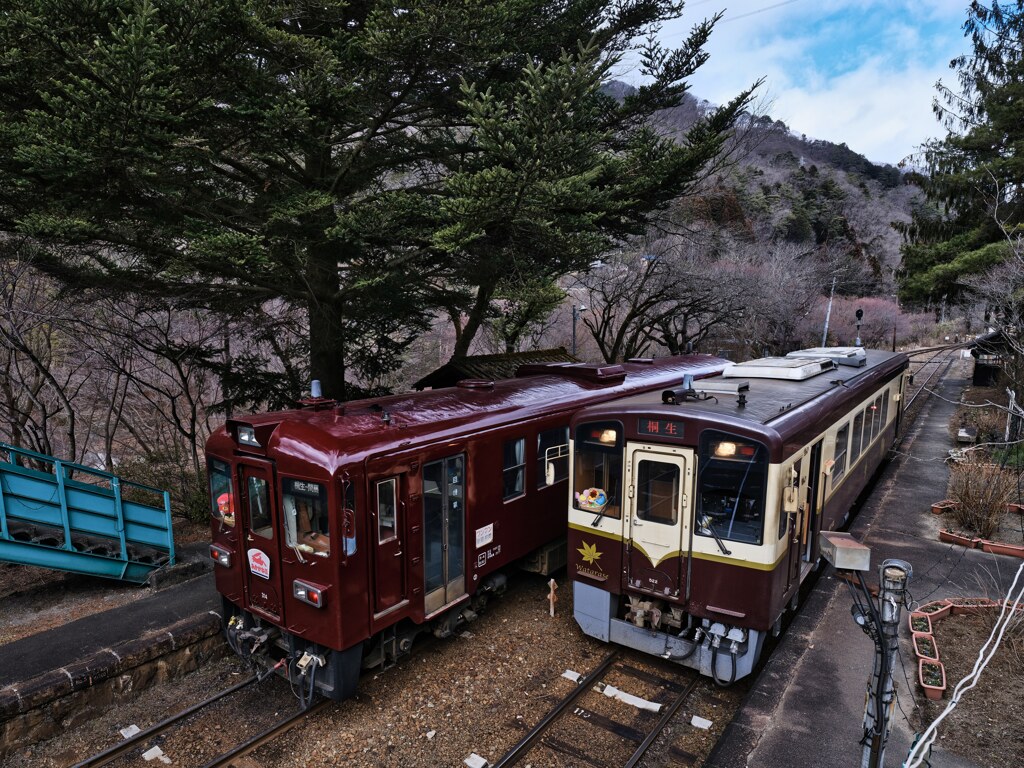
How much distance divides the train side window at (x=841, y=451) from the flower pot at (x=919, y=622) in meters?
1.79

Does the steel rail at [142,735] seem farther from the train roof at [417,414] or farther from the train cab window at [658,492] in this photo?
the train cab window at [658,492]

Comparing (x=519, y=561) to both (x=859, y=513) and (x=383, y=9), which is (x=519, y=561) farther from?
(x=383, y=9)

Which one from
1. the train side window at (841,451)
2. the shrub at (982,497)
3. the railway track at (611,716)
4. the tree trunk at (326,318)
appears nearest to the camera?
the railway track at (611,716)

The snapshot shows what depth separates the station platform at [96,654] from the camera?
6023 mm

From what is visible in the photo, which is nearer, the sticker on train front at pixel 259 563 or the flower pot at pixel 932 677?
the flower pot at pixel 932 677

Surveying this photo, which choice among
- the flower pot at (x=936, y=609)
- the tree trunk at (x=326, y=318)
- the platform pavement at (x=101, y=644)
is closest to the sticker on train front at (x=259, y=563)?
the platform pavement at (x=101, y=644)

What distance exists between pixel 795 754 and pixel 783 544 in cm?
189

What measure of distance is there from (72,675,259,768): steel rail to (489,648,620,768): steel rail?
307 cm

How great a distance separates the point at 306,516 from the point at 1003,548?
9.93m

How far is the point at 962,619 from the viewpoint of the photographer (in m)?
7.14

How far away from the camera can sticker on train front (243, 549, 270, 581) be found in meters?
6.40

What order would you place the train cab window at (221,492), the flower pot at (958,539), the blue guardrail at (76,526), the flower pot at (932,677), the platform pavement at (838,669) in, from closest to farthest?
the platform pavement at (838,669) < the flower pot at (932,677) < the train cab window at (221,492) < the blue guardrail at (76,526) < the flower pot at (958,539)

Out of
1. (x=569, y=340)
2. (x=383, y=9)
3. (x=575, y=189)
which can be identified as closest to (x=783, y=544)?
(x=575, y=189)

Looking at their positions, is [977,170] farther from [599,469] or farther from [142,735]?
[142,735]
